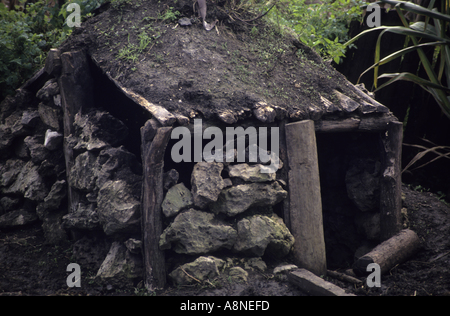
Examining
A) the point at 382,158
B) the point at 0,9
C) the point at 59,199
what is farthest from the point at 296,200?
the point at 0,9

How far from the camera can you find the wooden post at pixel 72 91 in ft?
13.2

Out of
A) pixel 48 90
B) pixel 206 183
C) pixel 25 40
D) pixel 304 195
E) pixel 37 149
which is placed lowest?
pixel 304 195

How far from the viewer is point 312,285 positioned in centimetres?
306

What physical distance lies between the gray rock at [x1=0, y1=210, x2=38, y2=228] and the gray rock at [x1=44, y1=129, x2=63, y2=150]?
3.00ft

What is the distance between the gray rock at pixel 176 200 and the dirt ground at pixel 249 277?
723 millimetres

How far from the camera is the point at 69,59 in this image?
4.01 m

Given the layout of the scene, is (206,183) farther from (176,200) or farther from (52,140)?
(52,140)

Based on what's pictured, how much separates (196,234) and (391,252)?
2.14 metres

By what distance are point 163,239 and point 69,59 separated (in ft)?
7.96

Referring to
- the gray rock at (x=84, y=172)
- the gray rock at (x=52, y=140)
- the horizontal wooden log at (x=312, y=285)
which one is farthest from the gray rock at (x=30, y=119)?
the horizontal wooden log at (x=312, y=285)

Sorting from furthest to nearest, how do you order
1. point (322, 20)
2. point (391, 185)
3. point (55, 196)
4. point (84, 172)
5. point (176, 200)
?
1. point (322, 20)
2. point (55, 196)
3. point (391, 185)
4. point (84, 172)
5. point (176, 200)

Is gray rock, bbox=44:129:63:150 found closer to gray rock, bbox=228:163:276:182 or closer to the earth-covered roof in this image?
the earth-covered roof

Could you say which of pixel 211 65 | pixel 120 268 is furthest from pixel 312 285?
pixel 211 65

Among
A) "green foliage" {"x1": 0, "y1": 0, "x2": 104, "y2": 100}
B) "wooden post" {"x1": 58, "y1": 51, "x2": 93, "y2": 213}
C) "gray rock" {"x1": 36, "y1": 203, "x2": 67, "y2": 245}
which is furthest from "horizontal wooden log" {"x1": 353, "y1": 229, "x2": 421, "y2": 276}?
"green foliage" {"x1": 0, "y1": 0, "x2": 104, "y2": 100}
